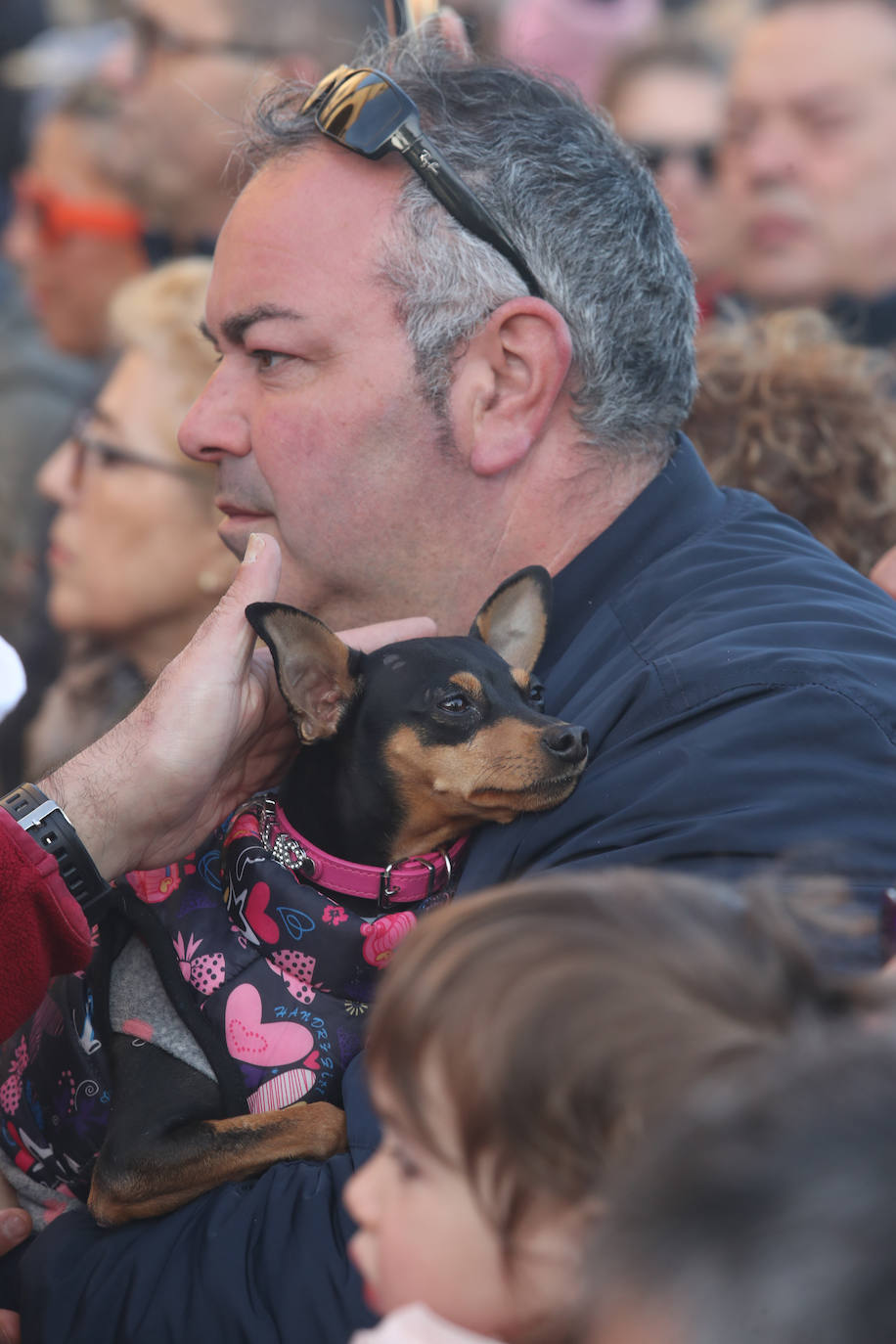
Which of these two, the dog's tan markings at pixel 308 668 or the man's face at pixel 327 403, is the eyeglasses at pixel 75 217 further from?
the dog's tan markings at pixel 308 668

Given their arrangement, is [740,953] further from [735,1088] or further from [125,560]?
[125,560]

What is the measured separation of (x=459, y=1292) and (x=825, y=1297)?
0.38 m

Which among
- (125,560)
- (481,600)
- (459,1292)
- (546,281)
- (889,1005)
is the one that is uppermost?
(546,281)

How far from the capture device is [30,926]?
2.03m

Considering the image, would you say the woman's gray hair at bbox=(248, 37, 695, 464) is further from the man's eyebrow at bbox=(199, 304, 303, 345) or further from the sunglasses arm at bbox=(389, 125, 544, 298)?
the man's eyebrow at bbox=(199, 304, 303, 345)

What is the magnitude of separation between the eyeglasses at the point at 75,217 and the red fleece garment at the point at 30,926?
4.82 meters

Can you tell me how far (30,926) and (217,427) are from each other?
111cm

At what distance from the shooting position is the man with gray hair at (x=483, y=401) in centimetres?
239

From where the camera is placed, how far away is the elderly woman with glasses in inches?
175

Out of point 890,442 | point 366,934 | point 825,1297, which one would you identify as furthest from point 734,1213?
point 890,442

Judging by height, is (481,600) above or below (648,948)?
below

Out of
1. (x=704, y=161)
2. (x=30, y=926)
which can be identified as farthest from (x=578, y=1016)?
(x=704, y=161)

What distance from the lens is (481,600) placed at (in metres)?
2.76

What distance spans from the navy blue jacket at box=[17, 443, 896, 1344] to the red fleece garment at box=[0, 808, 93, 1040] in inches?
16.4
